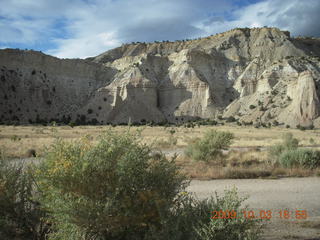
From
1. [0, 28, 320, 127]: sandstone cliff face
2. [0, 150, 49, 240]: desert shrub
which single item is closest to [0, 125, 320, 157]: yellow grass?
[0, 150, 49, 240]: desert shrub

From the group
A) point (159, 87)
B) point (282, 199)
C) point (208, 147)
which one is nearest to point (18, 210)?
point (282, 199)

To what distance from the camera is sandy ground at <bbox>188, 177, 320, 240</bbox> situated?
538 cm

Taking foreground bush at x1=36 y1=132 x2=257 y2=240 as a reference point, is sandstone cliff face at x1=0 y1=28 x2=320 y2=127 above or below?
above

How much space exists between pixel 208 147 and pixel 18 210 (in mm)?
11549

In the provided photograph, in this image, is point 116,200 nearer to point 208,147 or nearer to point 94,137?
point 208,147

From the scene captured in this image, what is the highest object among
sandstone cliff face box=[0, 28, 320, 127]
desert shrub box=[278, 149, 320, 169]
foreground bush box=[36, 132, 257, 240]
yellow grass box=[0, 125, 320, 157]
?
sandstone cliff face box=[0, 28, 320, 127]

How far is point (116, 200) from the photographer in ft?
11.4

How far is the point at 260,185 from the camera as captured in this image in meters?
9.41

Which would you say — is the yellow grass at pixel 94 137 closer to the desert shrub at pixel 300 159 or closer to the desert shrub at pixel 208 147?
the desert shrub at pixel 208 147

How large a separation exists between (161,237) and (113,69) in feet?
235

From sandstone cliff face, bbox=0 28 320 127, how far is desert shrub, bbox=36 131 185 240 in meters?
50.8

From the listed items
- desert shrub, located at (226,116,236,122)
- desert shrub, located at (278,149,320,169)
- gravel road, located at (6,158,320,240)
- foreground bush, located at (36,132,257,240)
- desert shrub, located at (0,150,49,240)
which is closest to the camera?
foreground bush, located at (36,132,257,240)

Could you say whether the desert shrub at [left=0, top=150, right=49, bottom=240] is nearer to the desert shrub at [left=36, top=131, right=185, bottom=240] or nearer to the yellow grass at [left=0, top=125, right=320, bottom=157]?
the desert shrub at [left=36, top=131, right=185, bottom=240]

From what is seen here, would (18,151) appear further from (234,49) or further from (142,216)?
(234,49)
